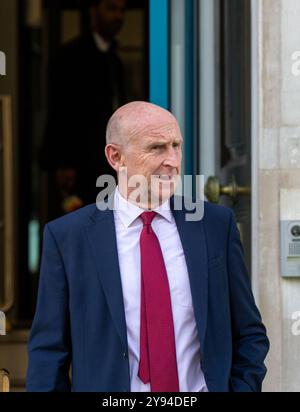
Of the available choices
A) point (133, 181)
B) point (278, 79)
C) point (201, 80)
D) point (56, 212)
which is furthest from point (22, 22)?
point (133, 181)

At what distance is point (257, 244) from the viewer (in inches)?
142

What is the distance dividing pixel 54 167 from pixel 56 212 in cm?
56

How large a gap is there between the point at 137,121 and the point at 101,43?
417 cm

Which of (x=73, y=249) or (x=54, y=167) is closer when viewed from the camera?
(x=73, y=249)

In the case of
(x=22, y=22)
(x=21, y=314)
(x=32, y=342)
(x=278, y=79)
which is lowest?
(x=21, y=314)

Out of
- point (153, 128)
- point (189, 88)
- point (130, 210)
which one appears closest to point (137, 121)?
point (153, 128)

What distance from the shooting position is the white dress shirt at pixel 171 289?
2.62 metres

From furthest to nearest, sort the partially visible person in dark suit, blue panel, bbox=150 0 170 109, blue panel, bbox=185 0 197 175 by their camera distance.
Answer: the partially visible person in dark suit < blue panel, bbox=185 0 197 175 < blue panel, bbox=150 0 170 109

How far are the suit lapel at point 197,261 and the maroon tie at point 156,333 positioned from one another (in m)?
0.07

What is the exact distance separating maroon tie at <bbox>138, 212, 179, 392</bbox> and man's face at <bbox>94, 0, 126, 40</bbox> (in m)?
4.28

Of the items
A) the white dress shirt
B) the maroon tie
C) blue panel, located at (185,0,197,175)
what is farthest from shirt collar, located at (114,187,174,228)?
blue panel, located at (185,0,197,175)

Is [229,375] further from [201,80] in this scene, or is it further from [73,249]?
[201,80]

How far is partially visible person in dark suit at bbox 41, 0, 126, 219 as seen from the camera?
649 cm

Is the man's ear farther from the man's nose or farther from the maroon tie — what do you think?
the maroon tie
